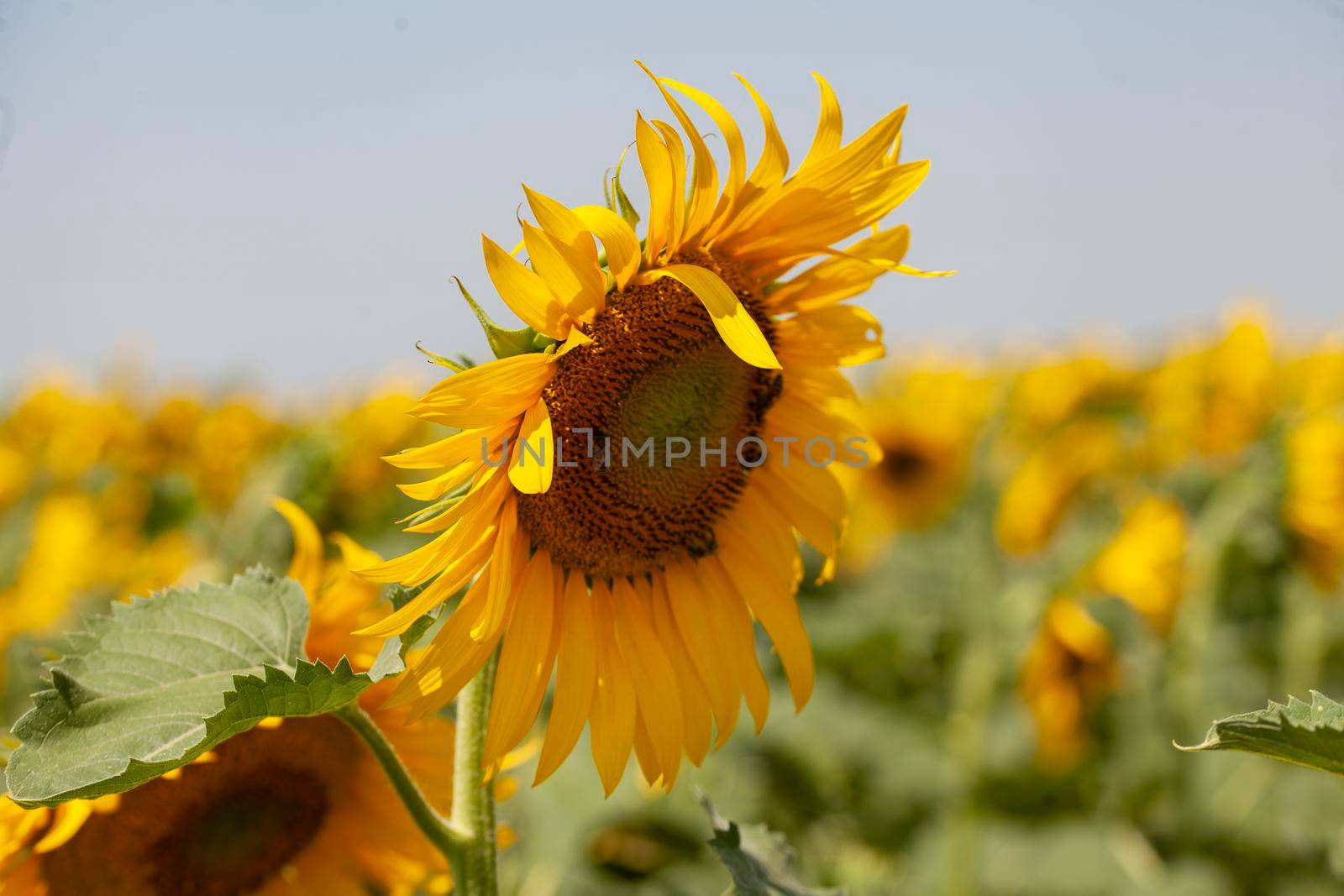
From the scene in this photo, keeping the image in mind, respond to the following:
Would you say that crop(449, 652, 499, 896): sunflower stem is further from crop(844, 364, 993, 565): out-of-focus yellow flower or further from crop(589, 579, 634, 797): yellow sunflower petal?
crop(844, 364, 993, 565): out-of-focus yellow flower

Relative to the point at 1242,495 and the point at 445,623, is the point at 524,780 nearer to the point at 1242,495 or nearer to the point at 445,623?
the point at 445,623

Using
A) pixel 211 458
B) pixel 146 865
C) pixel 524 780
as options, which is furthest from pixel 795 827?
pixel 146 865

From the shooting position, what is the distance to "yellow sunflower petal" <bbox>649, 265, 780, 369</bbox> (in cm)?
133

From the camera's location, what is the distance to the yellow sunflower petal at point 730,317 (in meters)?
1.33

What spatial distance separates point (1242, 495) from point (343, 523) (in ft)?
12.7

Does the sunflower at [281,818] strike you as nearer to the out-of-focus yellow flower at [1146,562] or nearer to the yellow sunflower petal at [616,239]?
the yellow sunflower petal at [616,239]

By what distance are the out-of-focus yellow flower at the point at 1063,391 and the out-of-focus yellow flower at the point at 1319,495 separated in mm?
1971

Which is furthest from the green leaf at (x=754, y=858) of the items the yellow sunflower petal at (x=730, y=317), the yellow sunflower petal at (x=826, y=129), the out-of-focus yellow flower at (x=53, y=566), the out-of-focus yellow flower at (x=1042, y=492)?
the out-of-focus yellow flower at (x=1042, y=492)

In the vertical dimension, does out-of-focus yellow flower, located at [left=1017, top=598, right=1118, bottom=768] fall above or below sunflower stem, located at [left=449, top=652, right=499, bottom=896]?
below

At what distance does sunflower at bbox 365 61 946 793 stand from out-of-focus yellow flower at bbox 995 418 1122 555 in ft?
12.5

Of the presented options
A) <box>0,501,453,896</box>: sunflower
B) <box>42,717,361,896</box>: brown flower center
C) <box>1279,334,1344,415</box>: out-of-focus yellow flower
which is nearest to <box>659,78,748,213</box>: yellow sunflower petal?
<box>0,501,453,896</box>: sunflower

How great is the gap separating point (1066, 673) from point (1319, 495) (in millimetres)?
1314

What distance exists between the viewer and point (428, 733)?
1683 mm

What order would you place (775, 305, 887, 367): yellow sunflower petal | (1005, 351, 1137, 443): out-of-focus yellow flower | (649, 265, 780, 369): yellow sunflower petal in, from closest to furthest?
(649, 265, 780, 369): yellow sunflower petal
(775, 305, 887, 367): yellow sunflower petal
(1005, 351, 1137, 443): out-of-focus yellow flower
